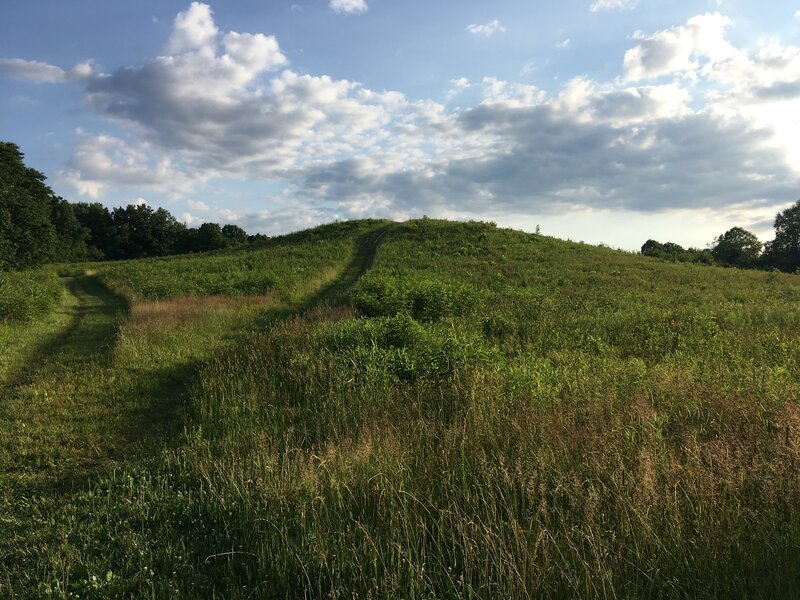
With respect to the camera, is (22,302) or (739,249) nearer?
(22,302)

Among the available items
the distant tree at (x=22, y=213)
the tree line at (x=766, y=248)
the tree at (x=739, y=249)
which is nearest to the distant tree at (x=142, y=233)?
the distant tree at (x=22, y=213)

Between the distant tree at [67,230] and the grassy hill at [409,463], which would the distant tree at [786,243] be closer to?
the grassy hill at [409,463]

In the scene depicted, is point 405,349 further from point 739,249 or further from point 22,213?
point 739,249

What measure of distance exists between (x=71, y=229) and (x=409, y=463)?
289 feet

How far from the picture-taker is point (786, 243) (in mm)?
55719

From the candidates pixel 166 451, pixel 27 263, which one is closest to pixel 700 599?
pixel 166 451

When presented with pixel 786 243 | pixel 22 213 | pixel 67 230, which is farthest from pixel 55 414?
pixel 67 230

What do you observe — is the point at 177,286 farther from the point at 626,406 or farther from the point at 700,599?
the point at 700,599

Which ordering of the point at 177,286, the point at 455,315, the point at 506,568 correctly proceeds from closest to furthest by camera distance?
the point at 506,568 < the point at 455,315 < the point at 177,286

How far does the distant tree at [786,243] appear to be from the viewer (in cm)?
5251

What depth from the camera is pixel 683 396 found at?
6324 millimetres

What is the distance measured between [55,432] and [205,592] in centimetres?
494

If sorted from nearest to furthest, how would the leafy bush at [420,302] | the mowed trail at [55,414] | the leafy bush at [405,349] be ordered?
the mowed trail at [55,414] → the leafy bush at [405,349] → the leafy bush at [420,302]


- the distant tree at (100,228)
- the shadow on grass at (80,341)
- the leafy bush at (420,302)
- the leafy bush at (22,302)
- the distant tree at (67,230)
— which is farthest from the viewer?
the distant tree at (100,228)
